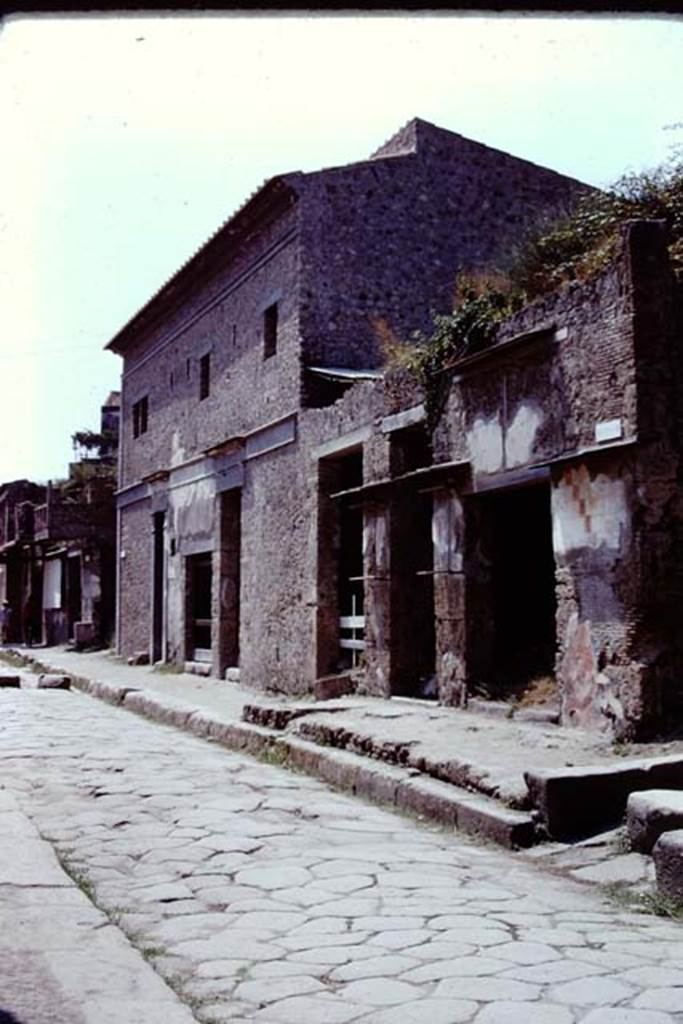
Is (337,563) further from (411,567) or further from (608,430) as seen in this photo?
(608,430)

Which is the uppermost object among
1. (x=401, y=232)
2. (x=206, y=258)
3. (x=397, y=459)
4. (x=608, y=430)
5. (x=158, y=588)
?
(x=206, y=258)

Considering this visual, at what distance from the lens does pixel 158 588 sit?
21453mm

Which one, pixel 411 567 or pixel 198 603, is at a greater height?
pixel 411 567

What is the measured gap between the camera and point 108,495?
28.9m

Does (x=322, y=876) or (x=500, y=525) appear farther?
(x=500, y=525)

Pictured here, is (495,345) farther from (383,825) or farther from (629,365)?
(383,825)

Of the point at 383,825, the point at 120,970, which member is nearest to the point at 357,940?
the point at 120,970

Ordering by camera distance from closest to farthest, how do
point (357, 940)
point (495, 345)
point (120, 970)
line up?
point (120, 970) → point (357, 940) → point (495, 345)

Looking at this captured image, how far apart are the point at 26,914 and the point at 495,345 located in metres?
6.96

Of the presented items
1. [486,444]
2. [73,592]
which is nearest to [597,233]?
[486,444]

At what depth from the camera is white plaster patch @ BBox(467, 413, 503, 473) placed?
31.9 feet

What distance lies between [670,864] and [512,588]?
6478 mm

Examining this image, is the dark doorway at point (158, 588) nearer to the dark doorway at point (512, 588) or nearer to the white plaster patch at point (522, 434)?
the dark doorway at point (512, 588)

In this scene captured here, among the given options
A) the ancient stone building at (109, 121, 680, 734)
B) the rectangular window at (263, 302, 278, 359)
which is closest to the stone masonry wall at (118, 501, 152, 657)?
the ancient stone building at (109, 121, 680, 734)
